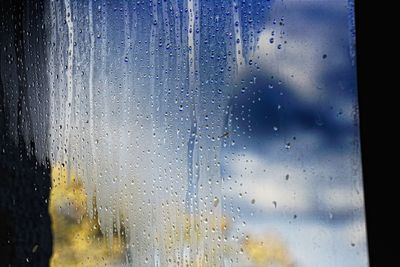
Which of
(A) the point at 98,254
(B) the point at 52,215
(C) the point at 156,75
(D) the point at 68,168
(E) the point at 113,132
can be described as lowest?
Result: (A) the point at 98,254

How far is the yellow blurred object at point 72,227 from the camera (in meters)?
2.21

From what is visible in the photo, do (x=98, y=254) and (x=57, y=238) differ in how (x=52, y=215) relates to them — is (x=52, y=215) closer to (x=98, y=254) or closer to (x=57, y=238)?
(x=57, y=238)

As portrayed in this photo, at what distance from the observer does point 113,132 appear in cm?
230

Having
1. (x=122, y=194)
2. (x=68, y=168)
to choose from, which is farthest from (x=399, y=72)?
(x=68, y=168)

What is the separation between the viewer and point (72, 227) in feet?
7.47

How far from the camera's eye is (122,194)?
218 cm

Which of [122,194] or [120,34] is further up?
[120,34]

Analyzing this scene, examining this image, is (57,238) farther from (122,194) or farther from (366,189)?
(366,189)

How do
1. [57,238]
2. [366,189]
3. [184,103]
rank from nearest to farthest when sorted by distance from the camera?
1. [366,189]
2. [184,103]
3. [57,238]

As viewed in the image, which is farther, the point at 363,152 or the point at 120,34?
the point at 120,34

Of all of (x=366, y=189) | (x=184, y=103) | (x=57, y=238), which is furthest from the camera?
(x=57, y=238)

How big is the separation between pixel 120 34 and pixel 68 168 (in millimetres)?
609

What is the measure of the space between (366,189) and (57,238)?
5.54 feet

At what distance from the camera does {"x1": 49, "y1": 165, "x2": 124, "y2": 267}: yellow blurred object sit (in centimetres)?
221
